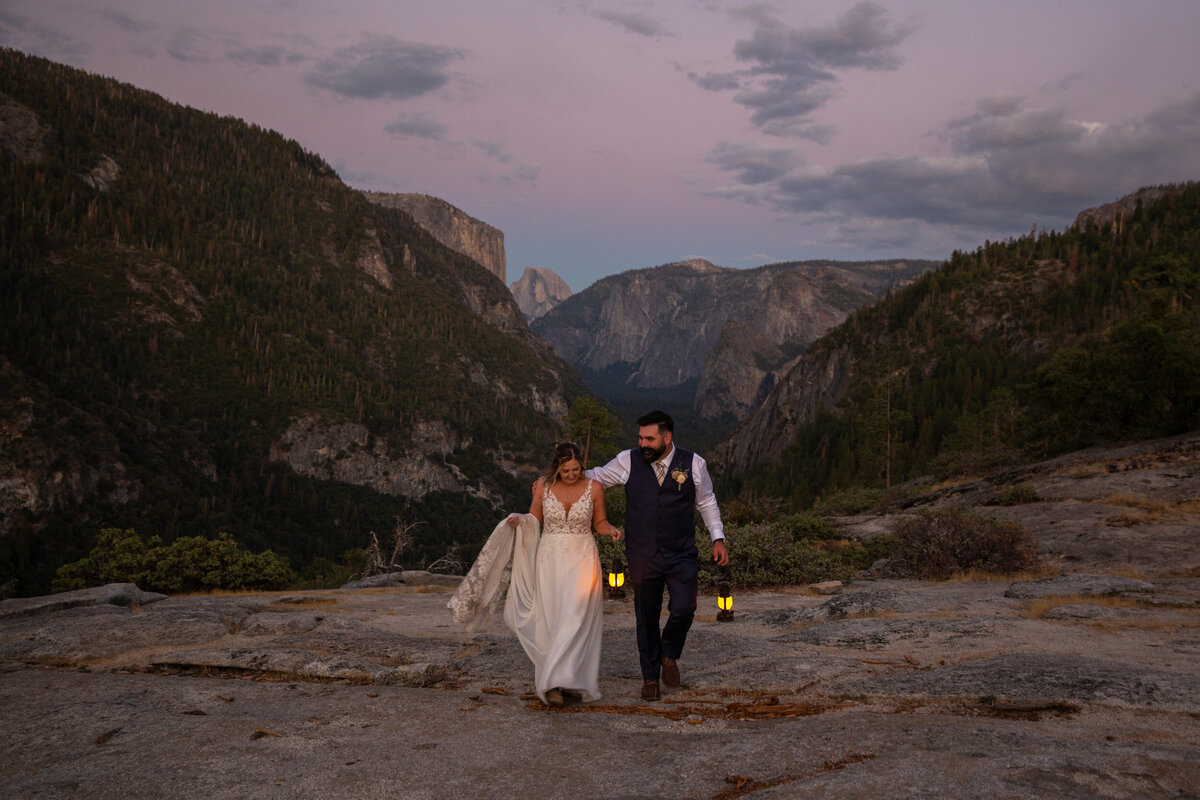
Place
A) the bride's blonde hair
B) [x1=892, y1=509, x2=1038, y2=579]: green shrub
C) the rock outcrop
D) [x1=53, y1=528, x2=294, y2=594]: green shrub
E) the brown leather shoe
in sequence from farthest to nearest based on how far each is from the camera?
1. the rock outcrop
2. [x1=53, y1=528, x2=294, y2=594]: green shrub
3. [x1=892, y1=509, x2=1038, y2=579]: green shrub
4. the bride's blonde hair
5. the brown leather shoe

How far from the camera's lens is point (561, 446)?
25.1 ft

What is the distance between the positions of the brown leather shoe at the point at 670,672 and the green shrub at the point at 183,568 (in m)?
30.7

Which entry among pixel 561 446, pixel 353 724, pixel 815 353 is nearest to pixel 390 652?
pixel 353 724

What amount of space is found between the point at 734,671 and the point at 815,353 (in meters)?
157

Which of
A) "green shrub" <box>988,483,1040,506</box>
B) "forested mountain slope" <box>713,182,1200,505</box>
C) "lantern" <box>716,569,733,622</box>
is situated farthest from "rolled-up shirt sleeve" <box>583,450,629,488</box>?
"forested mountain slope" <box>713,182,1200,505</box>

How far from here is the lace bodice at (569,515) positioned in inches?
304

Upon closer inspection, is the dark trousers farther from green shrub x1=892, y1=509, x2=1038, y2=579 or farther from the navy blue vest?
green shrub x1=892, y1=509, x2=1038, y2=579

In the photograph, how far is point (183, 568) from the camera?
109 feet

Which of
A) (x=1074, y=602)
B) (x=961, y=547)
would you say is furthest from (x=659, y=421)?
(x=961, y=547)

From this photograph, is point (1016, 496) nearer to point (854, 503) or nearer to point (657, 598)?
point (854, 503)

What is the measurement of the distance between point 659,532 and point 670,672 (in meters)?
1.53

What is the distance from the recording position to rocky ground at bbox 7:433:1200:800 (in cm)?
461

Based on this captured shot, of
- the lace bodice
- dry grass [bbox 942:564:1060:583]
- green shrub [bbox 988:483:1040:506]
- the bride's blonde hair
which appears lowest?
dry grass [bbox 942:564:1060:583]

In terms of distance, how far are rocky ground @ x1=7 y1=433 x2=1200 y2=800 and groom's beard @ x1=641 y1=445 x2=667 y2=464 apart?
232cm
